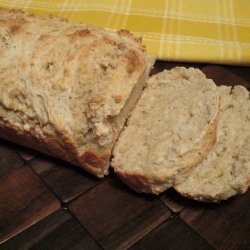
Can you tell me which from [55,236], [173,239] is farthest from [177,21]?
[55,236]

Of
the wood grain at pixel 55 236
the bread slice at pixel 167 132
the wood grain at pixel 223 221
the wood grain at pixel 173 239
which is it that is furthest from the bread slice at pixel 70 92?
the wood grain at pixel 223 221

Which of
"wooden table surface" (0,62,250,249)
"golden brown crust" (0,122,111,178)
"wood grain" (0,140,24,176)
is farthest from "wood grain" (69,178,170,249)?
"wood grain" (0,140,24,176)

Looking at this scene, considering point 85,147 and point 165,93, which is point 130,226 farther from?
point 165,93

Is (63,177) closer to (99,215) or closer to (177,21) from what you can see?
(99,215)

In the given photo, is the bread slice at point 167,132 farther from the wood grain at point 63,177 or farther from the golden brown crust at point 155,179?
the wood grain at point 63,177

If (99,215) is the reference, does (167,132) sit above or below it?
above
